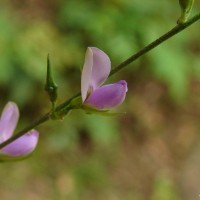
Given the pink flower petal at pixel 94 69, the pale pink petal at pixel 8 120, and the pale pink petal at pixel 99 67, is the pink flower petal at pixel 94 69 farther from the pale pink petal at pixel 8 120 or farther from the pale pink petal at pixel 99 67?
the pale pink petal at pixel 8 120

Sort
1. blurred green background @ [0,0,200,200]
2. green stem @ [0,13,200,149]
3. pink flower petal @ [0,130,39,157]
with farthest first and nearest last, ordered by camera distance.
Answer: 1. blurred green background @ [0,0,200,200]
2. pink flower petal @ [0,130,39,157]
3. green stem @ [0,13,200,149]

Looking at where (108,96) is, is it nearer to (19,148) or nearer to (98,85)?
(98,85)

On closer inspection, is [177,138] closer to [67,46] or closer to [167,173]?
[167,173]

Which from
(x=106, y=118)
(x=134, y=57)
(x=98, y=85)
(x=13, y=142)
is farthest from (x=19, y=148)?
(x=106, y=118)

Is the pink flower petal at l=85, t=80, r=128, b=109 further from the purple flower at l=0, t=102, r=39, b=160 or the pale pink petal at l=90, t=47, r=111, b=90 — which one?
the purple flower at l=0, t=102, r=39, b=160

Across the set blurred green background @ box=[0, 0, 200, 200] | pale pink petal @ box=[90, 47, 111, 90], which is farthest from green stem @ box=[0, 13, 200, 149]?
blurred green background @ box=[0, 0, 200, 200]

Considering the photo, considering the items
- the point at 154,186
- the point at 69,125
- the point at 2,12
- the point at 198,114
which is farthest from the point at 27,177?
the point at 198,114
